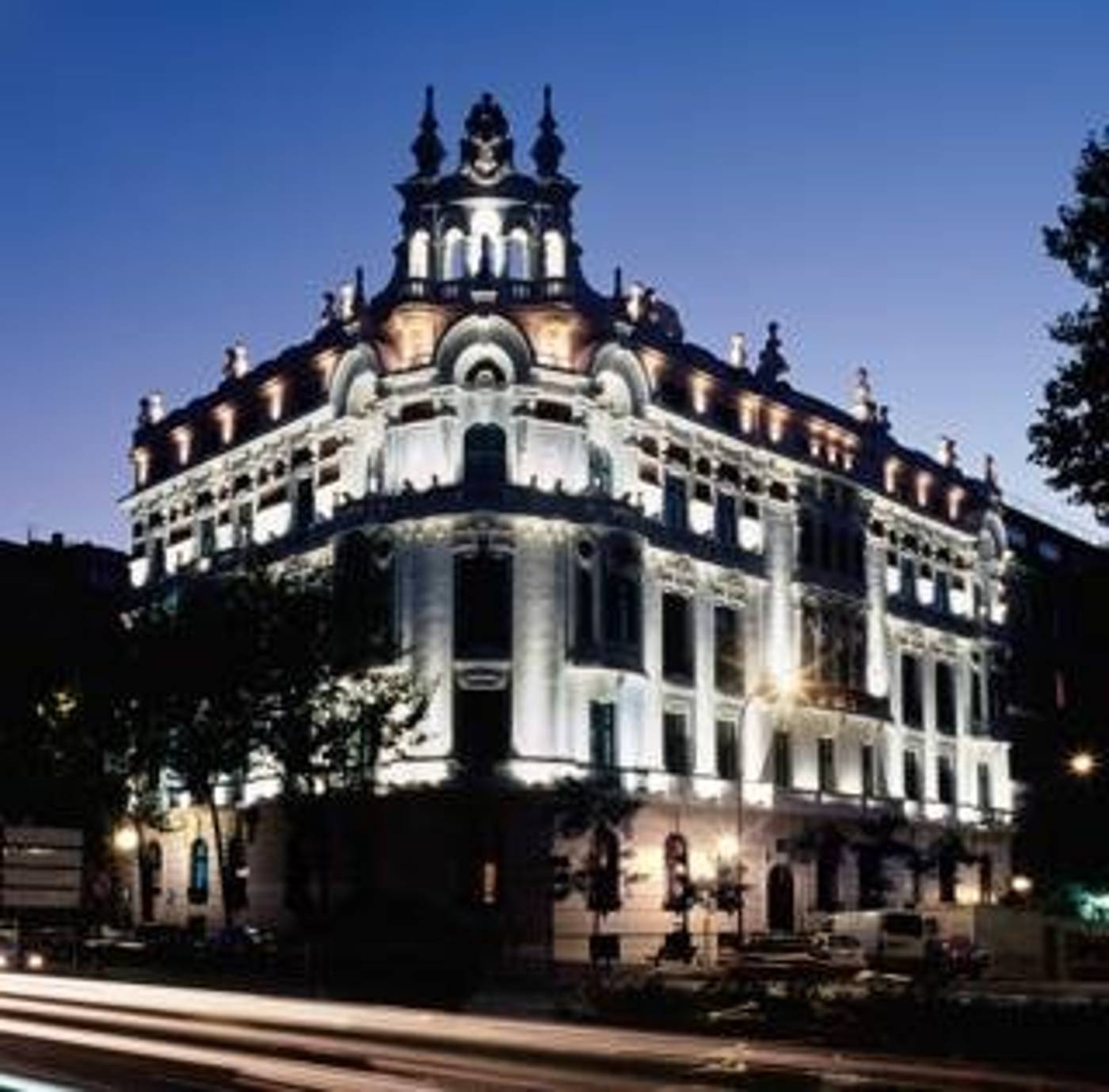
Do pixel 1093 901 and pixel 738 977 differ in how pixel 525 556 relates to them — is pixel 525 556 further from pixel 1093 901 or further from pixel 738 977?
pixel 1093 901

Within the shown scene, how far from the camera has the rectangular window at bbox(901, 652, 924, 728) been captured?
83.7m

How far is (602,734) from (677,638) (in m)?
6.63

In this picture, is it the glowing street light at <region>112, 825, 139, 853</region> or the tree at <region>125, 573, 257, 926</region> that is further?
the glowing street light at <region>112, 825, 139, 853</region>

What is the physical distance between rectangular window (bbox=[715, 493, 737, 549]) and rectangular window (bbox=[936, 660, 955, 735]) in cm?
1776

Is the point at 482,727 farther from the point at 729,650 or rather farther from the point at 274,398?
the point at 274,398

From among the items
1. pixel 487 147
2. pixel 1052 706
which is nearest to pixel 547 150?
pixel 487 147

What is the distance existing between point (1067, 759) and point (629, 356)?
42.3 m

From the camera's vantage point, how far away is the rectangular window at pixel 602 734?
210 feet

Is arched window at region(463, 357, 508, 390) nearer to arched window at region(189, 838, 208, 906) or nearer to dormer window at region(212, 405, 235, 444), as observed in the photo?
dormer window at region(212, 405, 235, 444)

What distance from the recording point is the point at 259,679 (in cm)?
5944

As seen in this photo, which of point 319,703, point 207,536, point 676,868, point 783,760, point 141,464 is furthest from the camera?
point 141,464

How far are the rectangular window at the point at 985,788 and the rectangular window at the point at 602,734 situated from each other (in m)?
29.7

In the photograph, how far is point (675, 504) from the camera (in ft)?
232

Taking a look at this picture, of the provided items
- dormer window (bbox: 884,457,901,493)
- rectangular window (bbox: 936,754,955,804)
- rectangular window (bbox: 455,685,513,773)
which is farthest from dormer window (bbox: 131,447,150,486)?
rectangular window (bbox: 936,754,955,804)
